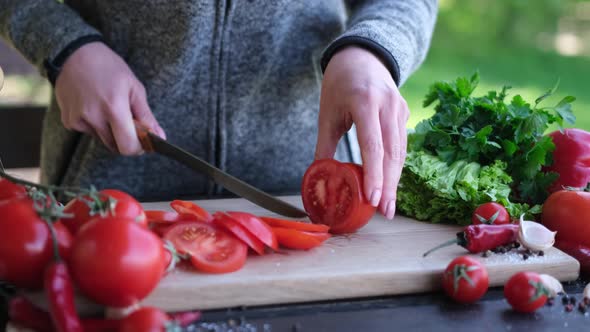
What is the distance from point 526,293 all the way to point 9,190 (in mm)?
1137

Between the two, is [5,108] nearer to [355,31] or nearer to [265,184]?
[265,184]

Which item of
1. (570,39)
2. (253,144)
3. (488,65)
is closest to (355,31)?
(253,144)

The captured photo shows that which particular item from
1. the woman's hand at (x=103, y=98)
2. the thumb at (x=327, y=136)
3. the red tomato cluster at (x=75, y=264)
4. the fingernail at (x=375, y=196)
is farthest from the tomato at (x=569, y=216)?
the woman's hand at (x=103, y=98)

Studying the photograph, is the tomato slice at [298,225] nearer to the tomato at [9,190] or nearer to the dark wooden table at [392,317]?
the dark wooden table at [392,317]

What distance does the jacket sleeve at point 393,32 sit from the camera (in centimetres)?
175

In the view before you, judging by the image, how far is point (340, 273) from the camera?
138cm

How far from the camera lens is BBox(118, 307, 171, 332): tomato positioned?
1007mm

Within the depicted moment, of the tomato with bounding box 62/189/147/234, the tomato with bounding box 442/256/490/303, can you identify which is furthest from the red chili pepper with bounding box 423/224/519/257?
the tomato with bounding box 62/189/147/234

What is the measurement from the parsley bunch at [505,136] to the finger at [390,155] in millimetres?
266

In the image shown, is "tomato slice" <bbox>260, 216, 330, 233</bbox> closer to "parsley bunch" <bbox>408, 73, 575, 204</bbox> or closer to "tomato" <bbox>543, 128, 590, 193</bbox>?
"parsley bunch" <bbox>408, 73, 575, 204</bbox>

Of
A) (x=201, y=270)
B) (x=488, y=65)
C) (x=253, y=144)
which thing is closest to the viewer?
(x=201, y=270)

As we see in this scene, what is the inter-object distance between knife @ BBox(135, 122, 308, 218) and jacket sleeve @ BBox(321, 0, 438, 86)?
0.42 m

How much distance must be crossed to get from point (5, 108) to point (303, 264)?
1640mm

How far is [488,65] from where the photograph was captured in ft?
27.0
